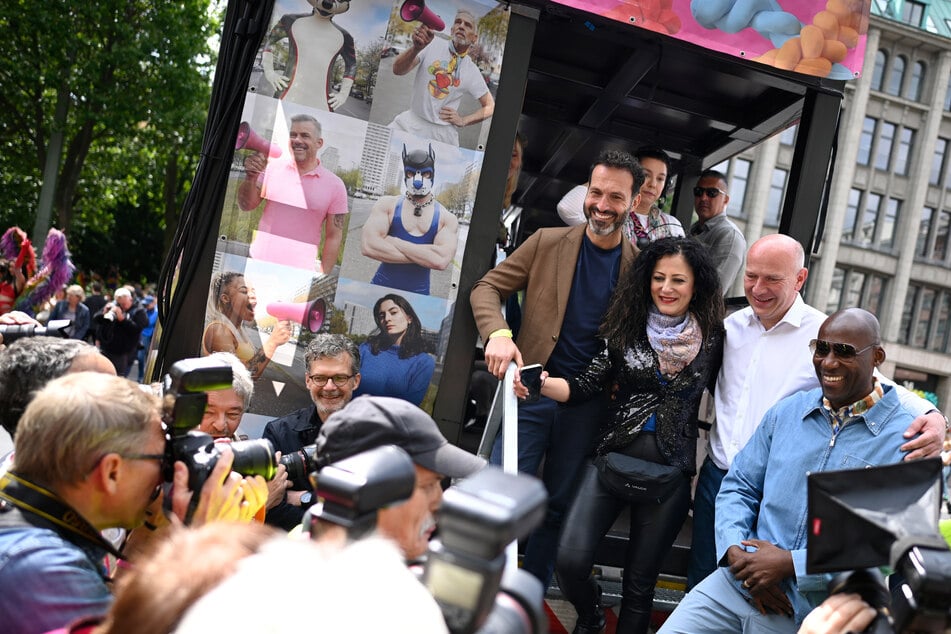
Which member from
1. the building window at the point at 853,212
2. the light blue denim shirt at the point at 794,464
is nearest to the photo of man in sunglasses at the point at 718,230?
the light blue denim shirt at the point at 794,464

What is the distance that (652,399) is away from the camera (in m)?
3.29

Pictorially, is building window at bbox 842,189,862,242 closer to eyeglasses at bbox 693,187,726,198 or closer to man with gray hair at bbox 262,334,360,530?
eyeglasses at bbox 693,187,726,198

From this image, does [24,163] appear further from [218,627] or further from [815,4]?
[218,627]

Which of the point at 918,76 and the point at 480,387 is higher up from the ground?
the point at 918,76

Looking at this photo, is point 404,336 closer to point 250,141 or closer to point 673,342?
point 250,141

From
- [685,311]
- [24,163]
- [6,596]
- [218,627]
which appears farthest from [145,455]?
[24,163]

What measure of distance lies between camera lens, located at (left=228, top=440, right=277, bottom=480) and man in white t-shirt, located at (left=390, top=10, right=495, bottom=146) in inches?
76.0

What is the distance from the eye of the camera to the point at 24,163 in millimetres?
19922

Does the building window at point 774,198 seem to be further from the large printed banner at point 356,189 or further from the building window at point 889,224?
the large printed banner at point 356,189

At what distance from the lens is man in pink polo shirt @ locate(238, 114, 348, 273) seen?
338 cm

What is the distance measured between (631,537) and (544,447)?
0.57 metres

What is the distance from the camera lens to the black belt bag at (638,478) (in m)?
3.16

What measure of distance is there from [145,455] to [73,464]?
0.17m

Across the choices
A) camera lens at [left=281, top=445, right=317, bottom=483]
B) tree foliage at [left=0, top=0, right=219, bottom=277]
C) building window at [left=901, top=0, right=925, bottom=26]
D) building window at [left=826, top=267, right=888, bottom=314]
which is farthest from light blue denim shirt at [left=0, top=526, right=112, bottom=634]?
building window at [left=901, top=0, right=925, bottom=26]
